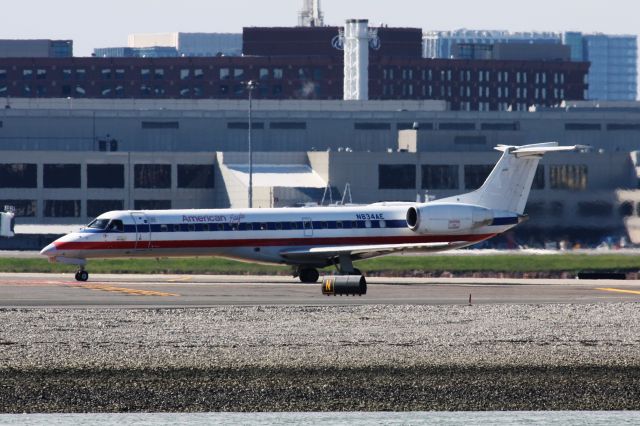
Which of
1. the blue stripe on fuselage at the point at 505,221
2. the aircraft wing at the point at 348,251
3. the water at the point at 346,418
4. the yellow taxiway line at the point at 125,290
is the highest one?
the blue stripe on fuselage at the point at 505,221

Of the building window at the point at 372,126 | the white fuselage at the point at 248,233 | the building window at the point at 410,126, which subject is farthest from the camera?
the building window at the point at 410,126

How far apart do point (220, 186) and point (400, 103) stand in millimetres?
46373

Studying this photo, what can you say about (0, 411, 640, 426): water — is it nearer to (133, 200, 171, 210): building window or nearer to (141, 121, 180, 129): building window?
(133, 200, 171, 210): building window

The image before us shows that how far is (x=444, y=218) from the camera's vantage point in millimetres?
70750

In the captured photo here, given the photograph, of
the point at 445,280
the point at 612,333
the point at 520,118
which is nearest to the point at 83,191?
the point at 520,118

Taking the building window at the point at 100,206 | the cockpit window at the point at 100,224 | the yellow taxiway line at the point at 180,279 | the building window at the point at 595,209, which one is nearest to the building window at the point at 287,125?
the building window at the point at 100,206

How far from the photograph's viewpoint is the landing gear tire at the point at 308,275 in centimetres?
7050

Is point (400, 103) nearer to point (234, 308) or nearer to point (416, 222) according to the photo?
point (416, 222)

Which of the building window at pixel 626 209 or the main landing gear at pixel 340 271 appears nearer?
the main landing gear at pixel 340 271

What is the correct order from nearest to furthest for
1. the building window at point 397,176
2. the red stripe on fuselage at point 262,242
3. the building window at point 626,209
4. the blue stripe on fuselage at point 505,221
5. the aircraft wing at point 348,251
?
the red stripe on fuselage at point 262,242 → the aircraft wing at point 348,251 → the blue stripe on fuselage at point 505,221 → the building window at point 626,209 → the building window at point 397,176

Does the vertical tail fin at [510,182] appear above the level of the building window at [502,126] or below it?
below

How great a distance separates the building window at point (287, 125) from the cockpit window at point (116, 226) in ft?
264

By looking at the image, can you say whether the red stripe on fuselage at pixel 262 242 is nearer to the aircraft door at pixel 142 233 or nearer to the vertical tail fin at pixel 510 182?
the aircraft door at pixel 142 233

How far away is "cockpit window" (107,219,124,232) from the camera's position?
68.1 m
